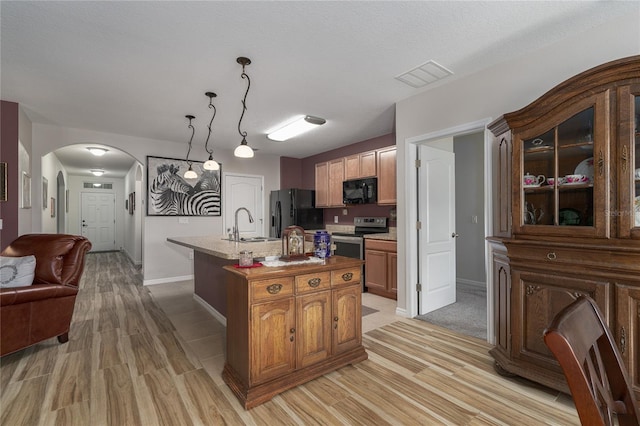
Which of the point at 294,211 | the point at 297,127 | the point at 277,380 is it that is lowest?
the point at 277,380

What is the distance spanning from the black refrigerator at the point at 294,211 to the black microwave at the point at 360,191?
0.97m

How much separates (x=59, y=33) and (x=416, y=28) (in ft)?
8.38

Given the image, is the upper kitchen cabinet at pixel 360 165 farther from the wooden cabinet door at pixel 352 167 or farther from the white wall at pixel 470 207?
the white wall at pixel 470 207

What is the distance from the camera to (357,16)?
6.33 ft

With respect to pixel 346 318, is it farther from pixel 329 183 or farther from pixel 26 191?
pixel 26 191

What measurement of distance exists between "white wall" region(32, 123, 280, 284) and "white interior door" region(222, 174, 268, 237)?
0.60ft

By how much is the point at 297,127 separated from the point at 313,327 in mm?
2985

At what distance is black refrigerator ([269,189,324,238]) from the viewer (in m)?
5.82

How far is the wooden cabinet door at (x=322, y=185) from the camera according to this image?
5.77 metres

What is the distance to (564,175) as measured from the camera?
1913 millimetres

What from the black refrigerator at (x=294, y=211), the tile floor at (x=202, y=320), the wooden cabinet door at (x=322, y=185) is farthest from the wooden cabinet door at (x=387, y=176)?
the black refrigerator at (x=294, y=211)

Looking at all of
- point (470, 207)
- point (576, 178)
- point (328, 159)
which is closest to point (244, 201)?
point (328, 159)

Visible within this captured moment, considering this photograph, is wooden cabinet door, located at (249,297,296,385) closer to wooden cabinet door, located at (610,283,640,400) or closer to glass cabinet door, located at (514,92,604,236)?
glass cabinet door, located at (514,92,604,236)

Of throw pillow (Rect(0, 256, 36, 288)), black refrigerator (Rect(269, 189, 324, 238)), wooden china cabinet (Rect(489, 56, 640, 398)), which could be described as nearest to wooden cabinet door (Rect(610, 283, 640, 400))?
wooden china cabinet (Rect(489, 56, 640, 398))
